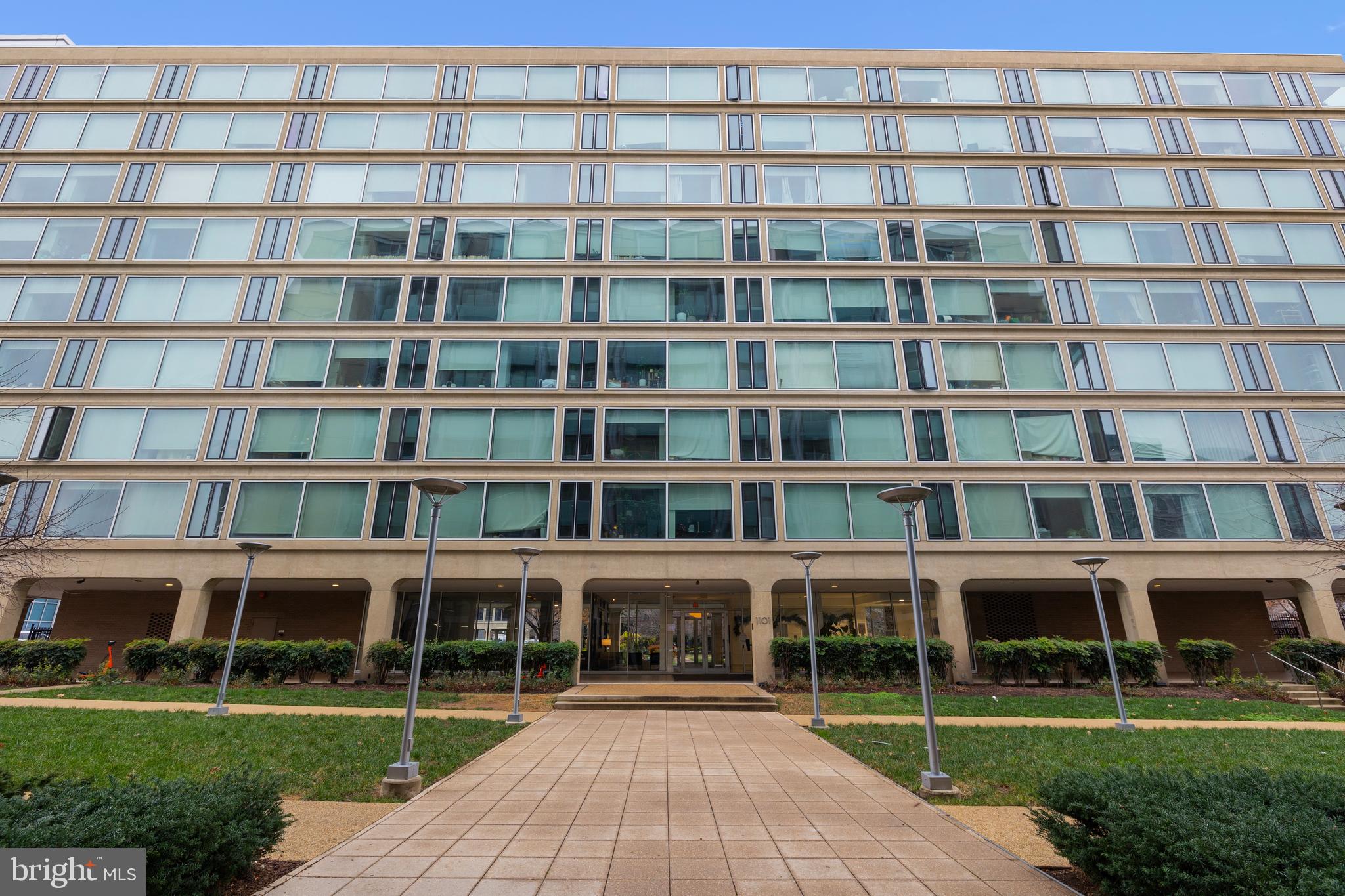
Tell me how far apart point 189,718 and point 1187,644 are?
28.6 metres

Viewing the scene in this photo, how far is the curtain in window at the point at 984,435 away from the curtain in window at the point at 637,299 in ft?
41.0

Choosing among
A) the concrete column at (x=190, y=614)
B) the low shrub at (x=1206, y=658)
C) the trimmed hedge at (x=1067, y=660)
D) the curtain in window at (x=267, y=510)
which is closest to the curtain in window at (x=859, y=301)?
the trimmed hedge at (x=1067, y=660)

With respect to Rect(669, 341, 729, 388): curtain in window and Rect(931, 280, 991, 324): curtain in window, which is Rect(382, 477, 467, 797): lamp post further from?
Rect(931, 280, 991, 324): curtain in window

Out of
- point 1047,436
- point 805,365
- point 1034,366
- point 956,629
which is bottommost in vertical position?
point 956,629

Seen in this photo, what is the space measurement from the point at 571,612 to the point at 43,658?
16678 mm

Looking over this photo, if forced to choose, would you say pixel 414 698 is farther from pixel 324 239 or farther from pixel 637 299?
pixel 324 239

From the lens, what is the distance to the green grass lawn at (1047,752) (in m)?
9.20

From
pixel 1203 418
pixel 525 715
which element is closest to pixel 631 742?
pixel 525 715

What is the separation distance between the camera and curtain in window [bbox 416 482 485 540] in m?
23.7

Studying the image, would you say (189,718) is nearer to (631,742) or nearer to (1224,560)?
(631,742)

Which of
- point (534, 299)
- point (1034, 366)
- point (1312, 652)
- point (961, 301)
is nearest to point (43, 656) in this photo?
point (534, 299)

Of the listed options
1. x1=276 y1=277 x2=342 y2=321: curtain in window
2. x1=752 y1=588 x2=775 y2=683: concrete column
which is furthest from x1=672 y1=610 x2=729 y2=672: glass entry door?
x1=276 y1=277 x2=342 y2=321: curtain in window

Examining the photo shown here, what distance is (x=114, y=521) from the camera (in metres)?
23.2

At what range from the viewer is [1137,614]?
879 inches
